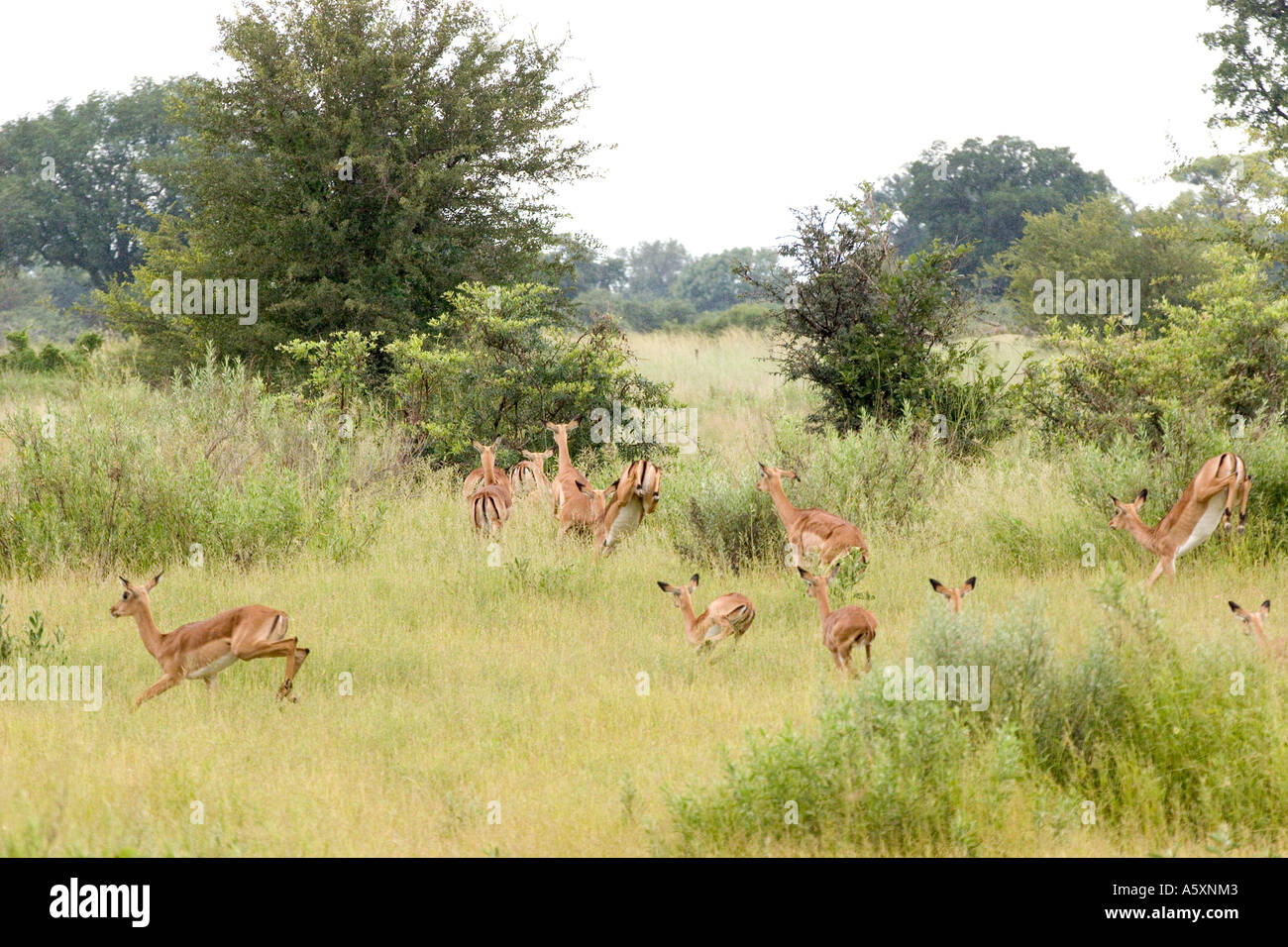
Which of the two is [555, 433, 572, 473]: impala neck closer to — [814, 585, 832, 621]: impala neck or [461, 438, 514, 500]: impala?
[461, 438, 514, 500]: impala

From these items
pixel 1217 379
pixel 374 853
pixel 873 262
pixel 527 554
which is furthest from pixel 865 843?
pixel 873 262

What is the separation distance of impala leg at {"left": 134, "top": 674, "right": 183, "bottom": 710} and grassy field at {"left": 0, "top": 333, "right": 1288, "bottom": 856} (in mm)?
75

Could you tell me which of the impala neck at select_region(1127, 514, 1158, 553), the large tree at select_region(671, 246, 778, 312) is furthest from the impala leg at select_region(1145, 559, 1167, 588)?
the large tree at select_region(671, 246, 778, 312)

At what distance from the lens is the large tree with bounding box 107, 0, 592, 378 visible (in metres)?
21.4

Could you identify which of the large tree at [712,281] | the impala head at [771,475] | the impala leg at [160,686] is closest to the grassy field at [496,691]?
the impala leg at [160,686]

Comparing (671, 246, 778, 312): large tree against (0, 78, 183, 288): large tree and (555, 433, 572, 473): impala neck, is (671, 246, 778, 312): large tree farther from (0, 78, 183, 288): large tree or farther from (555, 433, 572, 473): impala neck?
(555, 433, 572, 473): impala neck

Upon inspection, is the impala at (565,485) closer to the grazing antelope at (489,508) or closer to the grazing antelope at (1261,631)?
the grazing antelope at (489,508)

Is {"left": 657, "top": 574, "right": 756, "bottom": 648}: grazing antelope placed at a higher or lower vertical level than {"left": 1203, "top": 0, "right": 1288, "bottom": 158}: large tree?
lower

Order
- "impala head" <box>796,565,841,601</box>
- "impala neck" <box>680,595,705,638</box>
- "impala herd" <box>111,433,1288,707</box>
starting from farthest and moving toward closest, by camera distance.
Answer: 1. "impala neck" <box>680,595,705,638</box>
2. "impala head" <box>796,565,841,601</box>
3. "impala herd" <box>111,433,1288,707</box>

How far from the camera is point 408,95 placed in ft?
72.4

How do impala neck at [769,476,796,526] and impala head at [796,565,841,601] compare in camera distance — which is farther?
impala neck at [769,476,796,526]

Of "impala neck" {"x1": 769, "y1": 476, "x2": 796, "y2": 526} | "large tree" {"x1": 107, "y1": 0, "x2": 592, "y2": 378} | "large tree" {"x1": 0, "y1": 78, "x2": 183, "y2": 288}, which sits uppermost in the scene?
"large tree" {"x1": 0, "y1": 78, "x2": 183, "y2": 288}

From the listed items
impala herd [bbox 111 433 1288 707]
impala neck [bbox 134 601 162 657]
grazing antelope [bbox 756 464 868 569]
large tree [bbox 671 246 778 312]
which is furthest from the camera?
large tree [bbox 671 246 778 312]

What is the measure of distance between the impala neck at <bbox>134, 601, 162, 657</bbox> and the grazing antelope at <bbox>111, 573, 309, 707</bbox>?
28 mm
